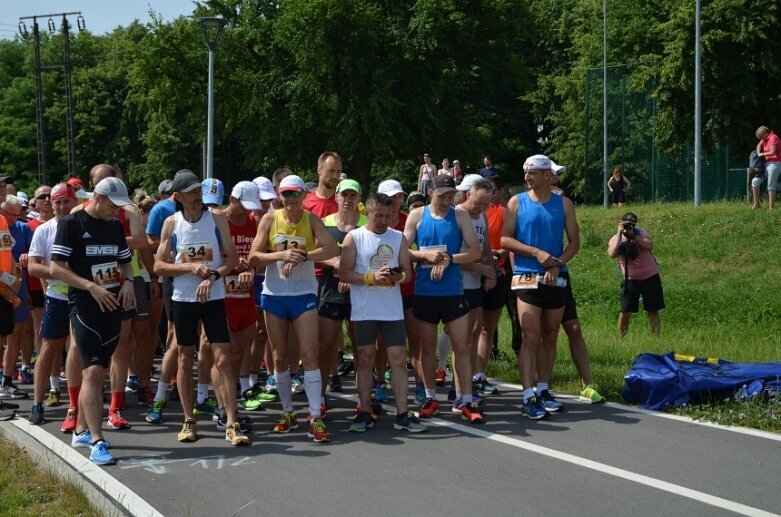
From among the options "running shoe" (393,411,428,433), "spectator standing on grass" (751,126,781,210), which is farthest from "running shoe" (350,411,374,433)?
"spectator standing on grass" (751,126,781,210)

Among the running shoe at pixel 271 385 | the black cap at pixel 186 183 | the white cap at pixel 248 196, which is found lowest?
the running shoe at pixel 271 385

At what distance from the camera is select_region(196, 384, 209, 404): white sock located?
9.23 meters

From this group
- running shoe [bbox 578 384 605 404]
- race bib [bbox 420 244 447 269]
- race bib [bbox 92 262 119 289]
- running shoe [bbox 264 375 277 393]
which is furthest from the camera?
running shoe [bbox 264 375 277 393]

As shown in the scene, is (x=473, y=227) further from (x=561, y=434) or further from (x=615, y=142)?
(x=615, y=142)

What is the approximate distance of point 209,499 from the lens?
6504 millimetres

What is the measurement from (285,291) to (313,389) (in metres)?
0.84

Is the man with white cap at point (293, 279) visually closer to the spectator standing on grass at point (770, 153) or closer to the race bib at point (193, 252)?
the race bib at point (193, 252)

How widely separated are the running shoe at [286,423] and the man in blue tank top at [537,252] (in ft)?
6.65

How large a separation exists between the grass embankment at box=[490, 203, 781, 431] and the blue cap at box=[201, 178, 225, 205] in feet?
12.8

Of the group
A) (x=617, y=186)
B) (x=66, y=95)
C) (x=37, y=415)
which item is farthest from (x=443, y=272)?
(x=66, y=95)

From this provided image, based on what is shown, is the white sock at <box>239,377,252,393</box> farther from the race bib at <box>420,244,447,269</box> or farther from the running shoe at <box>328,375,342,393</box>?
the race bib at <box>420,244,447,269</box>

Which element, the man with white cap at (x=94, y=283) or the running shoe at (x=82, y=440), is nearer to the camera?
the man with white cap at (x=94, y=283)

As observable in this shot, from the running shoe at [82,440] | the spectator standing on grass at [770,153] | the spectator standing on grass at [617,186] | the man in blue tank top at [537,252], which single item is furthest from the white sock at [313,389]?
the spectator standing on grass at [617,186]

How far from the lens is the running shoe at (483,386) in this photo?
33.5ft
